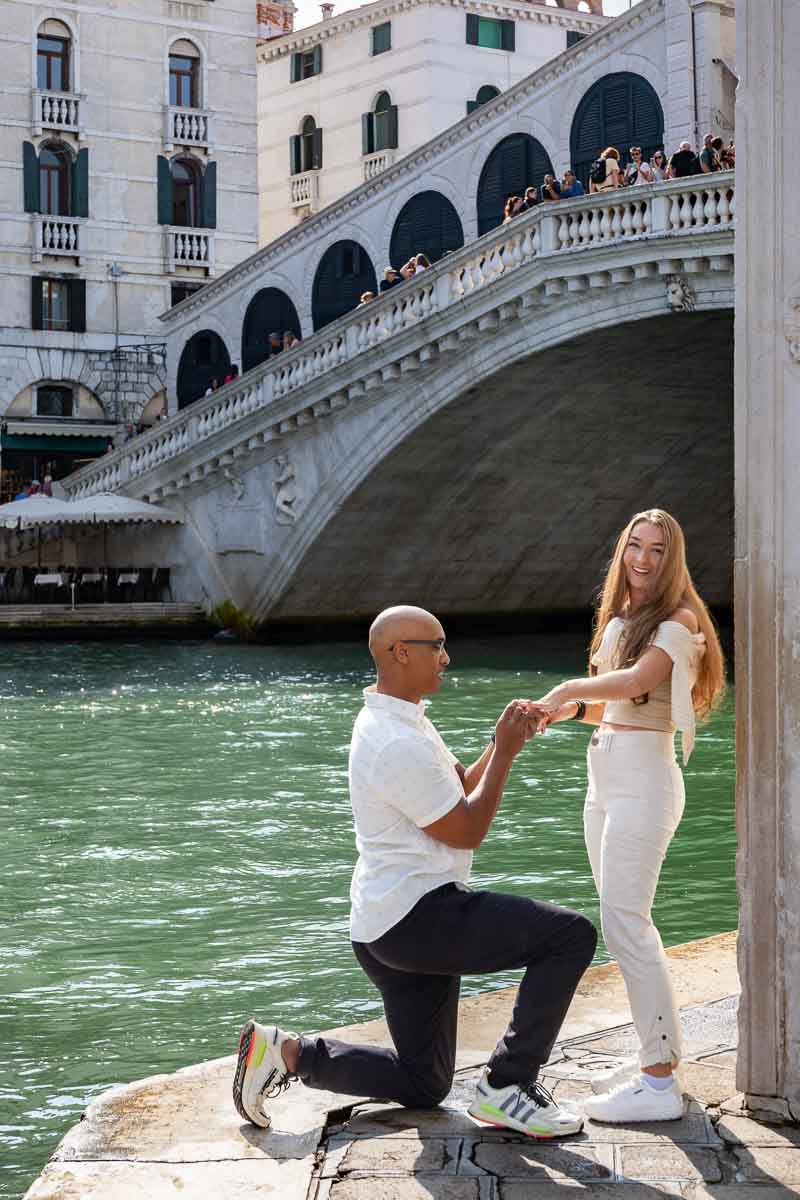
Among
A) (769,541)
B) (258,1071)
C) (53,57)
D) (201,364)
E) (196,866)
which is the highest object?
(53,57)

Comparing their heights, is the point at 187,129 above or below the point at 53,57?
below

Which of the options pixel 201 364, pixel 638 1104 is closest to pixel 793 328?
pixel 638 1104

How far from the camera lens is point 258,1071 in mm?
3826

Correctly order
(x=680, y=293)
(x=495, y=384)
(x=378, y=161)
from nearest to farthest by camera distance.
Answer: (x=680, y=293), (x=495, y=384), (x=378, y=161)

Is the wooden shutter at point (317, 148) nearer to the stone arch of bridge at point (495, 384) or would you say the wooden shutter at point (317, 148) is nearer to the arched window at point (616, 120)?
the stone arch of bridge at point (495, 384)

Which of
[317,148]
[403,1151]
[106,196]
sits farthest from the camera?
[317,148]

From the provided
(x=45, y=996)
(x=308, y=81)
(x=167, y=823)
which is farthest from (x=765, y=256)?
(x=308, y=81)

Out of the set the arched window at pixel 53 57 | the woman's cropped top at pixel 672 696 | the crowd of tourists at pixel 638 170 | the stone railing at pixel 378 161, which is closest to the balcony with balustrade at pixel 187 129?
the arched window at pixel 53 57

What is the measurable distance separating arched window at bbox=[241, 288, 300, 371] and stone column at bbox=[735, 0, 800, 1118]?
21.3 meters

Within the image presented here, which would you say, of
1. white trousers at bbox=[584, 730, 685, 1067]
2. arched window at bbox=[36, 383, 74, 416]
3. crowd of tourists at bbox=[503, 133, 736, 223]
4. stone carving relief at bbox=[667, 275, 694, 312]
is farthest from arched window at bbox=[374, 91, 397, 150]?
white trousers at bbox=[584, 730, 685, 1067]

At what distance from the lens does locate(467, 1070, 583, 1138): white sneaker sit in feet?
12.2

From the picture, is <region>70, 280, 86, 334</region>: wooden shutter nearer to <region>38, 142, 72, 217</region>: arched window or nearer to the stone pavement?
<region>38, 142, 72, 217</region>: arched window

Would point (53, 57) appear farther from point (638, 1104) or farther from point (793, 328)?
point (638, 1104)

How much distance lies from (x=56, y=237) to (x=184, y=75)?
10.7 ft
